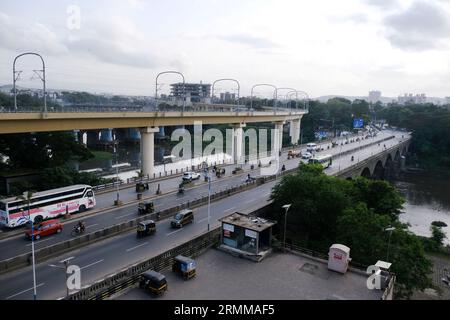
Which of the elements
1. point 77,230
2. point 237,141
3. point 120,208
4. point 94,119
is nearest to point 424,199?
point 237,141

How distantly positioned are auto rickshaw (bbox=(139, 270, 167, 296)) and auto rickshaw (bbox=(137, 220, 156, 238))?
9407mm

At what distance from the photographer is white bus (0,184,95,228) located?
2959 centimetres

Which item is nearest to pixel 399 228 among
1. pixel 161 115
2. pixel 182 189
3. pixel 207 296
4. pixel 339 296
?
pixel 339 296

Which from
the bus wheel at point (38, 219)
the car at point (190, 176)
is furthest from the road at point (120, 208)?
the bus wheel at point (38, 219)

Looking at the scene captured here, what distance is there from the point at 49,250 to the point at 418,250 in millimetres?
28794

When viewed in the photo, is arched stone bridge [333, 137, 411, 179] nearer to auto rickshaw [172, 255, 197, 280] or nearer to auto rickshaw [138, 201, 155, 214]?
auto rickshaw [138, 201, 155, 214]

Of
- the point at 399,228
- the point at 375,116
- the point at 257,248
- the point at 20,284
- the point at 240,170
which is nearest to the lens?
the point at 20,284

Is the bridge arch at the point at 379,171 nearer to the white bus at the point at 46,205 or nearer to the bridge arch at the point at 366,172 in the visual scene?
the bridge arch at the point at 366,172

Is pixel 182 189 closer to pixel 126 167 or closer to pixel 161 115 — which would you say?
pixel 161 115

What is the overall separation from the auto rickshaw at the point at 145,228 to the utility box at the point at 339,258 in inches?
591

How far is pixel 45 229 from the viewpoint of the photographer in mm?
28562

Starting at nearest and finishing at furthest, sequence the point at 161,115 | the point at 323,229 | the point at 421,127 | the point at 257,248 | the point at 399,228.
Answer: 1. the point at 257,248
2. the point at 399,228
3. the point at 323,229
4. the point at 161,115
5. the point at 421,127

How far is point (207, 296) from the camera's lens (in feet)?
64.1

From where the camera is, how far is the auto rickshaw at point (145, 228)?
1153 inches
